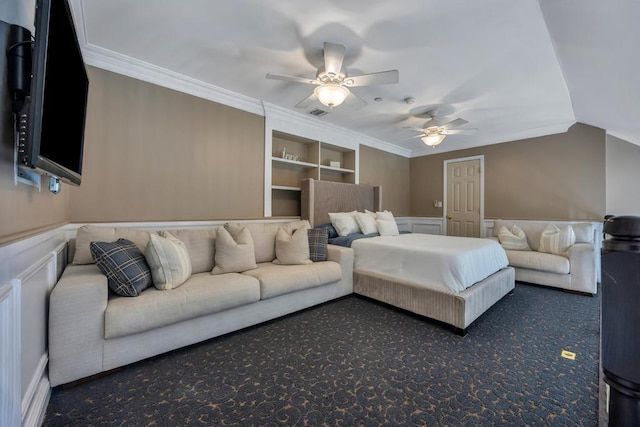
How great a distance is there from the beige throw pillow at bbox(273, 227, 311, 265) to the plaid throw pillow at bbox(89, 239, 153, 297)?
134cm

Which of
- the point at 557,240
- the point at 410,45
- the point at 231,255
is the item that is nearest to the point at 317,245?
the point at 231,255

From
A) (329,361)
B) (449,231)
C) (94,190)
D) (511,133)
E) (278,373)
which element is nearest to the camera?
(278,373)

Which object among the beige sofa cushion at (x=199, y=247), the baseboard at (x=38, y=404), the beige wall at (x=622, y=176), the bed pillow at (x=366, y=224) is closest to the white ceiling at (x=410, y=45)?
the beige wall at (x=622, y=176)

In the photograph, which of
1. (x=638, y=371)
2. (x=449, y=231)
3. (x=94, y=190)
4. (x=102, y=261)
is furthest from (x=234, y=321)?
(x=449, y=231)

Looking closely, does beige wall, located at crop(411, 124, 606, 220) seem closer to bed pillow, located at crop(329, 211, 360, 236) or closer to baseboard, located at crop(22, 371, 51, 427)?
bed pillow, located at crop(329, 211, 360, 236)

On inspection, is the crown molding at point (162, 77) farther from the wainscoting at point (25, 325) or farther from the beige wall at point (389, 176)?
the beige wall at point (389, 176)

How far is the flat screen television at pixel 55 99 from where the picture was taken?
1.01 meters

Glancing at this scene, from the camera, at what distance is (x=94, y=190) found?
2547 millimetres

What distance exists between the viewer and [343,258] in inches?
126

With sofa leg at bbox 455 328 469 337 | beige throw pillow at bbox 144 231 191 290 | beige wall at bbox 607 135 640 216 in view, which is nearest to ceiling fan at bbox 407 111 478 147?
beige wall at bbox 607 135 640 216

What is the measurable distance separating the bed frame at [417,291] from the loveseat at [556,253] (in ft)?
2.53

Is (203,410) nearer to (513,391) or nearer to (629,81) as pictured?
(513,391)

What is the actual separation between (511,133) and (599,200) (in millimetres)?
1696

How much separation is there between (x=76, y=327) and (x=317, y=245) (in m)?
2.18
